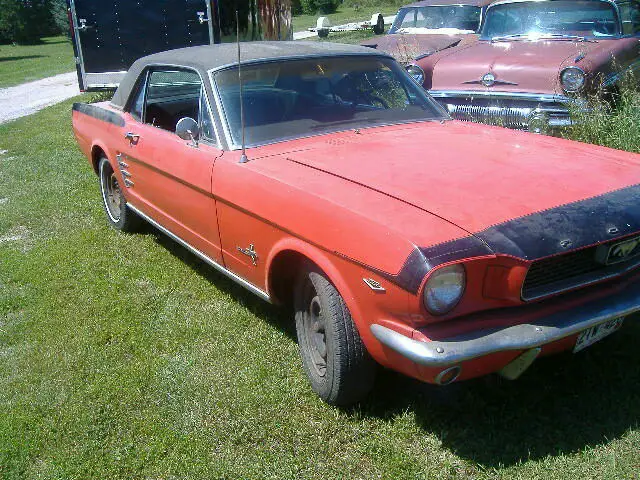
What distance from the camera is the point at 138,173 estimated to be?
15.2ft

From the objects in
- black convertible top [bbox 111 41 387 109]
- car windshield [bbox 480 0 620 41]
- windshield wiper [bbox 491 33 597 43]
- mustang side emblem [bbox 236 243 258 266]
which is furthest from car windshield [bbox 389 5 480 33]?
mustang side emblem [bbox 236 243 258 266]

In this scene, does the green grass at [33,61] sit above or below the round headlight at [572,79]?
below

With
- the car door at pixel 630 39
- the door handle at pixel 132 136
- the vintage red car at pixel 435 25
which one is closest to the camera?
the door handle at pixel 132 136

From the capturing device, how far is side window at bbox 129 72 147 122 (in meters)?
4.78

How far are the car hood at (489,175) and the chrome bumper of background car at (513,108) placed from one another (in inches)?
87.6

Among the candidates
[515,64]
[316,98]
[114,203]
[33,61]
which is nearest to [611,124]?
[515,64]

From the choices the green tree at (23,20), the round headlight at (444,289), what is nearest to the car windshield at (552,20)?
the round headlight at (444,289)

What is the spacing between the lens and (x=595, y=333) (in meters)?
2.79

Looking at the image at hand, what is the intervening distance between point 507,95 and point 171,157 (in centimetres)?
370

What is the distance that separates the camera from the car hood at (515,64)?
6184 mm

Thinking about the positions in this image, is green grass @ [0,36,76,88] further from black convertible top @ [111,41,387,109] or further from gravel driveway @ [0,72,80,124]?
black convertible top @ [111,41,387,109]

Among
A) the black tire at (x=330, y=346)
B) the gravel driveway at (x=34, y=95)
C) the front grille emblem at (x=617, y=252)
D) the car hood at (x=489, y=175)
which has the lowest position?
the gravel driveway at (x=34, y=95)

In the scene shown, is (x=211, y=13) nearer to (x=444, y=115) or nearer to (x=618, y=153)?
(x=444, y=115)

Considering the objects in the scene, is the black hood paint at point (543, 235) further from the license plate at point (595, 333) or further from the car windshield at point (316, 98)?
the car windshield at point (316, 98)
